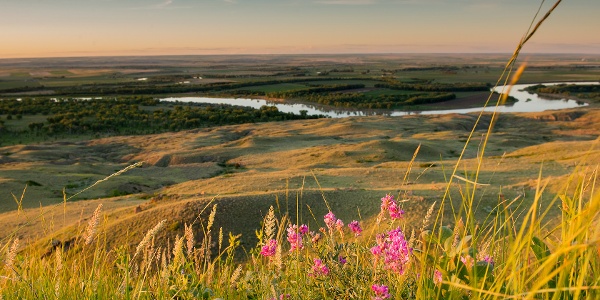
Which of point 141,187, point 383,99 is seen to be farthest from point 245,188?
point 383,99

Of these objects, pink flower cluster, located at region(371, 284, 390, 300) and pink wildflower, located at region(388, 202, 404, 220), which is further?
pink wildflower, located at region(388, 202, 404, 220)

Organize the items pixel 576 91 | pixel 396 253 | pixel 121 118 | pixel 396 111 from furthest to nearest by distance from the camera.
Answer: pixel 576 91
pixel 396 111
pixel 121 118
pixel 396 253

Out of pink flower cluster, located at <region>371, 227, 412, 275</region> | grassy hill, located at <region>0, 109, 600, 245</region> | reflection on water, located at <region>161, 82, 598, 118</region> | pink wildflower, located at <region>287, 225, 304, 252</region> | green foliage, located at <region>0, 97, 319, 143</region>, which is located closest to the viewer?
pink flower cluster, located at <region>371, 227, 412, 275</region>

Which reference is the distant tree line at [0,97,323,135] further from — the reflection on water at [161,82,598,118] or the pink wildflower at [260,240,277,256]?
the pink wildflower at [260,240,277,256]

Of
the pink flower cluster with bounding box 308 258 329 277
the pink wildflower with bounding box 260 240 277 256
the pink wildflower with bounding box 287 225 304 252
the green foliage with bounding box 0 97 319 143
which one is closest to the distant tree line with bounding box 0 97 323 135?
the green foliage with bounding box 0 97 319 143

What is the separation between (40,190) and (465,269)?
82.7 ft

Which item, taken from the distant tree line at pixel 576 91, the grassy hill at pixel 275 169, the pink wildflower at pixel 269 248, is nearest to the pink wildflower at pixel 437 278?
the grassy hill at pixel 275 169

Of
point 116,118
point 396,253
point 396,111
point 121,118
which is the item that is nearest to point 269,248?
point 396,253

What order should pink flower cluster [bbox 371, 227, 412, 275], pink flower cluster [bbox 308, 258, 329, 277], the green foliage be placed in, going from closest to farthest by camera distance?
pink flower cluster [bbox 371, 227, 412, 275]
pink flower cluster [bbox 308, 258, 329, 277]
the green foliage

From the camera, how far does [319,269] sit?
3090 millimetres

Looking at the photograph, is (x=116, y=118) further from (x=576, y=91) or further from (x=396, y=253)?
(x=576, y=91)

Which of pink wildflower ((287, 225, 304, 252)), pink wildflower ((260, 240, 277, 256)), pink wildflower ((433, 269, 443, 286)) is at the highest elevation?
pink wildflower ((433, 269, 443, 286))

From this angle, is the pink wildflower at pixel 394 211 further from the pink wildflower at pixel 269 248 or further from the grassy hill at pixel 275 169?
the pink wildflower at pixel 269 248

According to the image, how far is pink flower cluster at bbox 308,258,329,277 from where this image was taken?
3.00 meters
